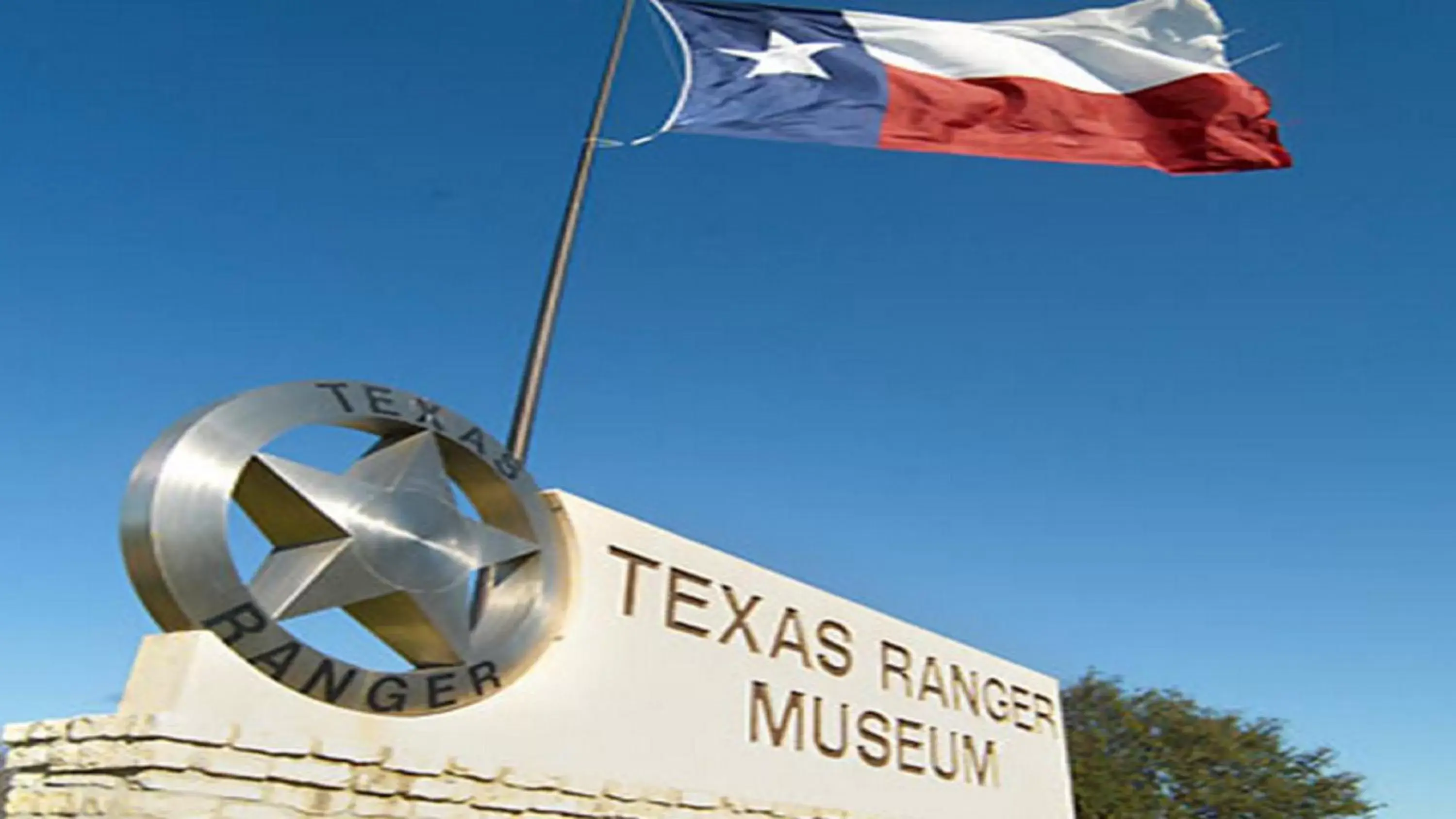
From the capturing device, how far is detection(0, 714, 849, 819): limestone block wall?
4.25 metres

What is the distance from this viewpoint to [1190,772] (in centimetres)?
2878

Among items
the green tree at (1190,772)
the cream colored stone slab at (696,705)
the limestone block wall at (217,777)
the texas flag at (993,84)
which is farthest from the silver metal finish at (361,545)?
the green tree at (1190,772)

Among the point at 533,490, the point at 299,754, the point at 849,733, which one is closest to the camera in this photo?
the point at 299,754

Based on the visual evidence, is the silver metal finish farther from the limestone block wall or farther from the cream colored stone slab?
the limestone block wall

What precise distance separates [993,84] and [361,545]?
793 centimetres

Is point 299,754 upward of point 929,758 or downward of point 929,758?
downward

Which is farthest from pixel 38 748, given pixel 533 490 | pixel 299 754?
pixel 533 490

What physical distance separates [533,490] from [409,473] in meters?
0.90

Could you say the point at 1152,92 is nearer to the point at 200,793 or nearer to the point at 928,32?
the point at 928,32

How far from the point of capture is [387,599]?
5.27 meters

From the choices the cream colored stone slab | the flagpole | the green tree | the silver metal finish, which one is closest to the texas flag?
the flagpole

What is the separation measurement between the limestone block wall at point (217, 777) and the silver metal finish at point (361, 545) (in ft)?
0.97

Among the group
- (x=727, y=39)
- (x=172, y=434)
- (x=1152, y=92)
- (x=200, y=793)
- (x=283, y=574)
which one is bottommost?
(x=200, y=793)

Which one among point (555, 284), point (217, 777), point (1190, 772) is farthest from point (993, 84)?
point (1190, 772)
